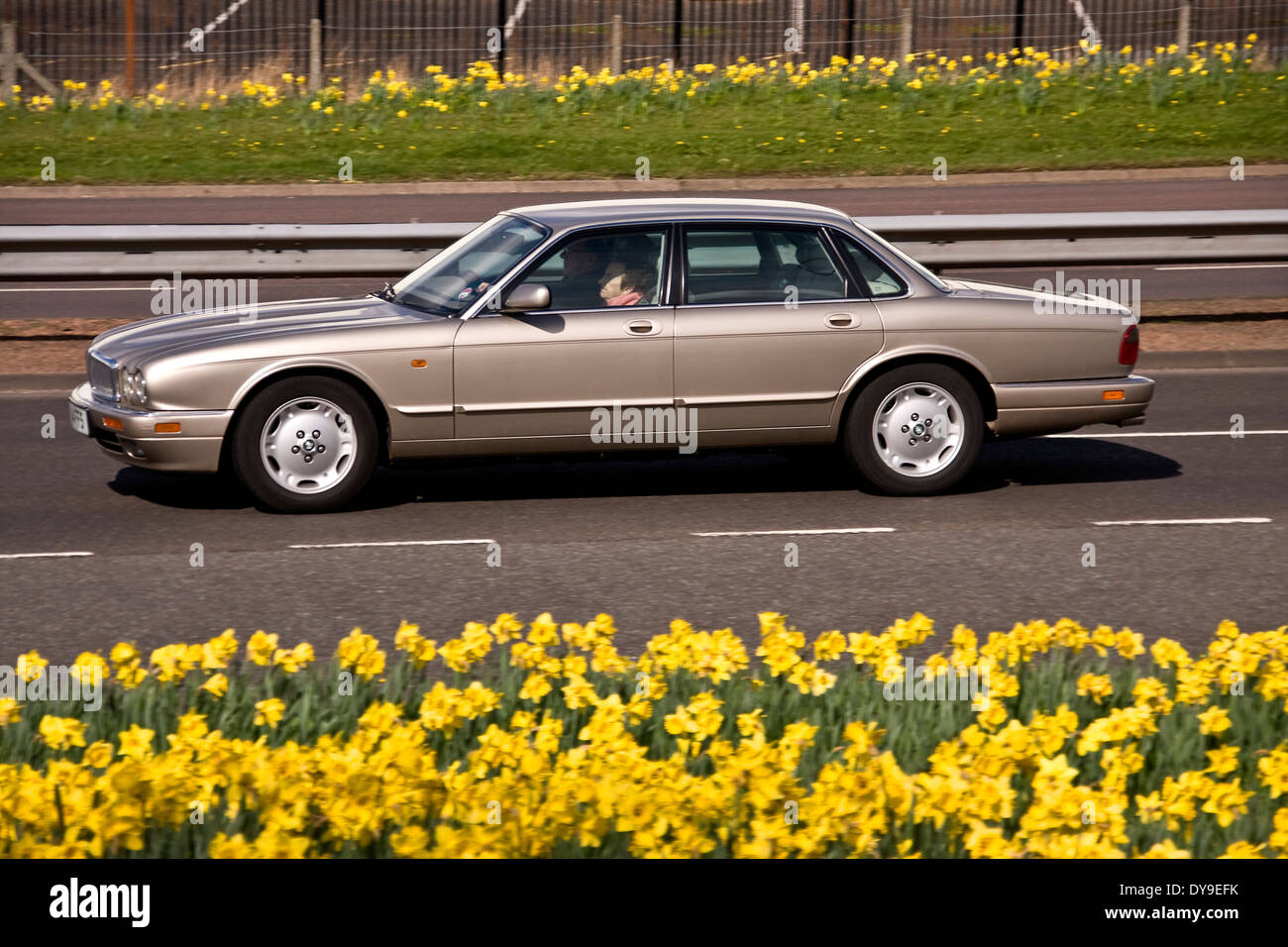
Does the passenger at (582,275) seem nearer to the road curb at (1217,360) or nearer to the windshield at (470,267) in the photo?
the windshield at (470,267)

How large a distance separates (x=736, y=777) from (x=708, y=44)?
31.3m

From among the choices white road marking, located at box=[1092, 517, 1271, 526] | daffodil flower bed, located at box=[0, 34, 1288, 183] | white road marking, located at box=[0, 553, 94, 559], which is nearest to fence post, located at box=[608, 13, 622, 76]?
daffodil flower bed, located at box=[0, 34, 1288, 183]

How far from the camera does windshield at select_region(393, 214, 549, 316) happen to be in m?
8.98

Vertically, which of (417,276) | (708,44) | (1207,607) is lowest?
(1207,607)

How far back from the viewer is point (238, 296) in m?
14.9

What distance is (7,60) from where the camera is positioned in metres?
28.8

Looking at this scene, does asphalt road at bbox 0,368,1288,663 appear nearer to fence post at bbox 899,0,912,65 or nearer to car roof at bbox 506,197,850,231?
car roof at bbox 506,197,850,231

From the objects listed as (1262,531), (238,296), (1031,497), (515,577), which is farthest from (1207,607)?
(238,296)

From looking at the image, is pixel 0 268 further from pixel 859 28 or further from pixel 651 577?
pixel 859 28

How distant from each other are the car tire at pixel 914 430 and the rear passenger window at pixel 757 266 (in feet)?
1.98

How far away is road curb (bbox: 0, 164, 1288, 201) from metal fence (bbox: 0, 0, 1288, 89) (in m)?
7.70

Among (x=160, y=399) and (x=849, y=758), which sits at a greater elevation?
(x=160, y=399)

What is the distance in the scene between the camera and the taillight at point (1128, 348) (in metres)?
9.52

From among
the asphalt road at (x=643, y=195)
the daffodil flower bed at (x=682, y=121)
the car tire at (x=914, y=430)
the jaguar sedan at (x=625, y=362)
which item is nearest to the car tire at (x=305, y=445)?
the jaguar sedan at (x=625, y=362)
